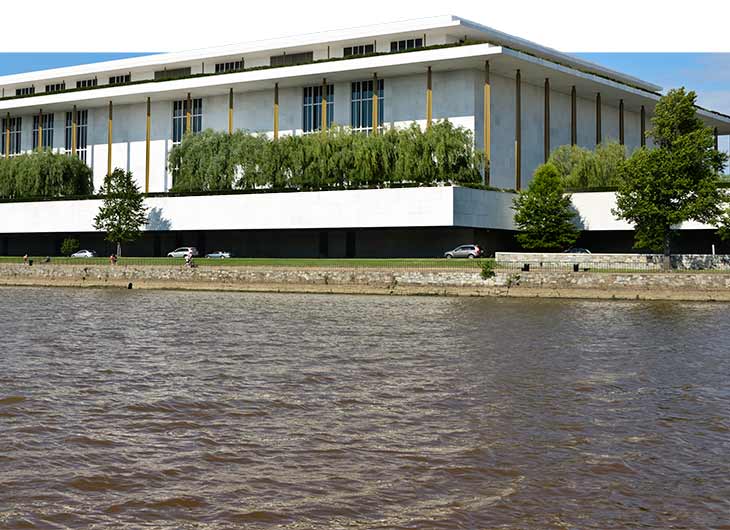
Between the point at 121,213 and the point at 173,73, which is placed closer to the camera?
the point at 121,213

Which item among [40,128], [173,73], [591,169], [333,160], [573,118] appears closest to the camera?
[333,160]

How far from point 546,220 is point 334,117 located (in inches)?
788

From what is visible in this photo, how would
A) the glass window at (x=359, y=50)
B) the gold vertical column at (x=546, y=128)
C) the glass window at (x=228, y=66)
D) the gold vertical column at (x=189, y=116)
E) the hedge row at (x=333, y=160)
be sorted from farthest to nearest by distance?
the glass window at (x=228, y=66) < the gold vertical column at (x=189, y=116) < the glass window at (x=359, y=50) < the gold vertical column at (x=546, y=128) < the hedge row at (x=333, y=160)

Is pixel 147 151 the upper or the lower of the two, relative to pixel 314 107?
lower

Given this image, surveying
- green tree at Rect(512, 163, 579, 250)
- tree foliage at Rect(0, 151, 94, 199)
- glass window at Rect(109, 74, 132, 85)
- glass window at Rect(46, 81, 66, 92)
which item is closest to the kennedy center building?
glass window at Rect(109, 74, 132, 85)

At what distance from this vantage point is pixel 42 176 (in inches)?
2982

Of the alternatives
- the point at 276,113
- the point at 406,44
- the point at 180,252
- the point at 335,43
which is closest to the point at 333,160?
the point at 276,113

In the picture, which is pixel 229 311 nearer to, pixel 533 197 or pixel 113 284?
pixel 113 284

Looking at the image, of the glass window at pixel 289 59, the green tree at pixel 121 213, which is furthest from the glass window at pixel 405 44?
the green tree at pixel 121 213

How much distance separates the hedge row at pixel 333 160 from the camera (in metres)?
61.0

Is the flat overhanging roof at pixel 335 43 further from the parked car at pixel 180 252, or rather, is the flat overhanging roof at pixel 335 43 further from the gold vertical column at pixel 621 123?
the parked car at pixel 180 252

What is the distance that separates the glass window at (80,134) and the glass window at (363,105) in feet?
89.5

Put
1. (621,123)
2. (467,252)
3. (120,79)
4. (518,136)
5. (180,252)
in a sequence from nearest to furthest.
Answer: (467,252) → (518,136) → (180,252) → (621,123) → (120,79)

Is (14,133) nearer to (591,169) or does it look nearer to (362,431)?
(591,169)
